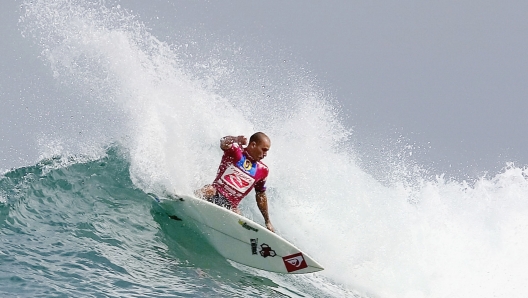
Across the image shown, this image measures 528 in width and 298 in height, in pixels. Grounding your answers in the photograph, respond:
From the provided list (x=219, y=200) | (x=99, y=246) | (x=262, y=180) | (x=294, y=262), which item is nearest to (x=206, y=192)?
(x=219, y=200)

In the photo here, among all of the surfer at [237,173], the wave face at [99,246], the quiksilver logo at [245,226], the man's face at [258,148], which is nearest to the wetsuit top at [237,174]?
the surfer at [237,173]

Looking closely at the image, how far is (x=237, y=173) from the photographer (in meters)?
8.98

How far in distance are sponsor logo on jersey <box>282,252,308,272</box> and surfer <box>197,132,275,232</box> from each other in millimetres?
709

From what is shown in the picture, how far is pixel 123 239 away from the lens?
8.41m

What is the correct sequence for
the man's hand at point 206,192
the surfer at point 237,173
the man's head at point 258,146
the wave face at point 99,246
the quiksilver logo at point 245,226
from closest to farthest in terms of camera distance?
the wave face at point 99,246 → the quiksilver logo at point 245,226 → the man's head at point 258,146 → the surfer at point 237,173 → the man's hand at point 206,192

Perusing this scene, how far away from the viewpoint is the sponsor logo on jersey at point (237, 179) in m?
8.99

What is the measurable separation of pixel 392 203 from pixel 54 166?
7.78 metres

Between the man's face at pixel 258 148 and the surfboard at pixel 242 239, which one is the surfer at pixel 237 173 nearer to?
the man's face at pixel 258 148

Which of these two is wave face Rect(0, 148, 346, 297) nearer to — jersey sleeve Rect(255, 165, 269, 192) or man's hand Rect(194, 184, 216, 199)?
man's hand Rect(194, 184, 216, 199)

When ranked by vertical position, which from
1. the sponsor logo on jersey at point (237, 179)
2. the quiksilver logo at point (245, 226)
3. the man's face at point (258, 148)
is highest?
the man's face at point (258, 148)

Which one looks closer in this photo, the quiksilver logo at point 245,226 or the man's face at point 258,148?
the quiksilver logo at point 245,226

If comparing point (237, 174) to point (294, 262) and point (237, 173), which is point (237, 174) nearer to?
point (237, 173)

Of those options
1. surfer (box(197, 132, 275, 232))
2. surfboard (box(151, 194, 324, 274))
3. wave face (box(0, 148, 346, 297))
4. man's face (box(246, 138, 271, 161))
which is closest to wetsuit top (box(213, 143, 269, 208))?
surfer (box(197, 132, 275, 232))

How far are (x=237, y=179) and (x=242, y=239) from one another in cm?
97
